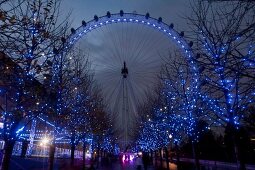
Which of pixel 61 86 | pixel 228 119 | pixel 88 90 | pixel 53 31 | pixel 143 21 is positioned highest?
pixel 143 21

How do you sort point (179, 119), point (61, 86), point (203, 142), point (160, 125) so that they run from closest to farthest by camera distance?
1. point (61, 86)
2. point (179, 119)
3. point (160, 125)
4. point (203, 142)

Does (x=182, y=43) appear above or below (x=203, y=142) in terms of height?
above

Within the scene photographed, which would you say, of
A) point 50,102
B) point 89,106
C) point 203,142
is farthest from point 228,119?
point 203,142

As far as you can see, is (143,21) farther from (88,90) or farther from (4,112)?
(4,112)

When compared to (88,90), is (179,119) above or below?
below

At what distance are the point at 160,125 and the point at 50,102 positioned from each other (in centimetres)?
2348

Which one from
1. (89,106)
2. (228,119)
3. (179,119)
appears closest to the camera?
(228,119)

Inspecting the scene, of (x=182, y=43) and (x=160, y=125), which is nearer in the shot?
(x=182, y=43)

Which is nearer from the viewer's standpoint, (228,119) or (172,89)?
(228,119)

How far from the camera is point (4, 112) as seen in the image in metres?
14.7

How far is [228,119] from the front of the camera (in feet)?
A: 56.8

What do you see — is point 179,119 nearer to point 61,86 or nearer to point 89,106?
point 89,106

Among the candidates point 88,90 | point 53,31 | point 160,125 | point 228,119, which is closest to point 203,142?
point 160,125

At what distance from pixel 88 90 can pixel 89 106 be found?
2.08m
